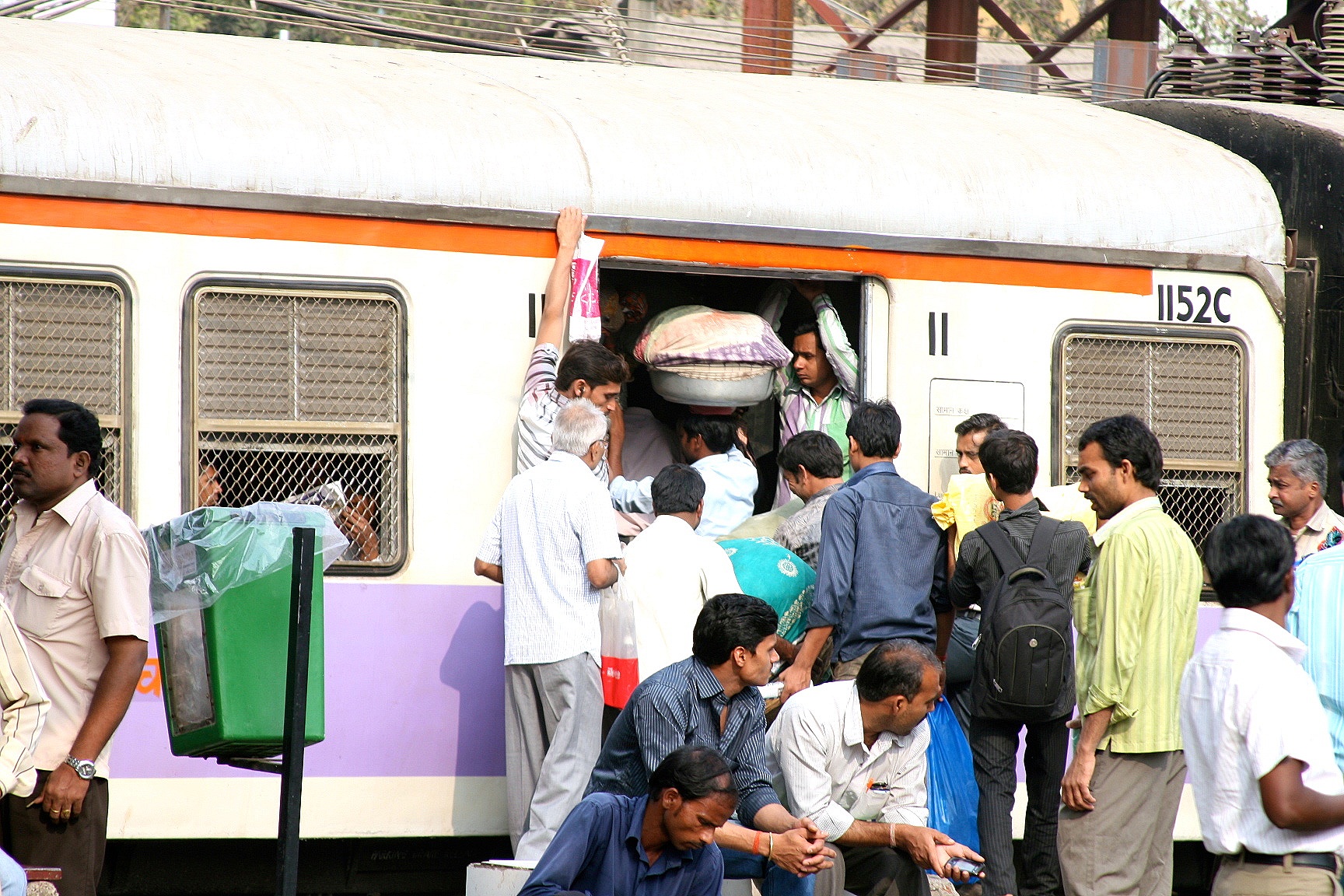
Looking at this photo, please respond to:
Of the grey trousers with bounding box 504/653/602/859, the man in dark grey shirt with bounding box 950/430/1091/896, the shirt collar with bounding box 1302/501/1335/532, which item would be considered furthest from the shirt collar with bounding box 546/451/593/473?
the shirt collar with bounding box 1302/501/1335/532

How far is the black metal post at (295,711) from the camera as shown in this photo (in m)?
4.27

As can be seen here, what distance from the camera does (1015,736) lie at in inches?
220

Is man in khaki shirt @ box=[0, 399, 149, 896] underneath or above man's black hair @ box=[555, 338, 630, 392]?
underneath

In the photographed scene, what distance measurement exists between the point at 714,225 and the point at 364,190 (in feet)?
4.09

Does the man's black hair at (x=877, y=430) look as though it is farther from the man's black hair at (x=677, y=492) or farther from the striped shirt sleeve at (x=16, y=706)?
the striped shirt sleeve at (x=16, y=706)

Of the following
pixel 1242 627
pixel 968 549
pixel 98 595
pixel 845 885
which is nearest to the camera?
pixel 1242 627

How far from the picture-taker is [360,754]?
18.2ft

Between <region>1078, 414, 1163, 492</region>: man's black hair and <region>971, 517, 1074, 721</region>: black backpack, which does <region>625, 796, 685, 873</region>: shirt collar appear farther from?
<region>1078, 414, 1163, 492</region>: man's black hair

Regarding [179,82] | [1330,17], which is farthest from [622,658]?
[1330,17]

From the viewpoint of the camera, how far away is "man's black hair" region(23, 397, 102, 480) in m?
4.40

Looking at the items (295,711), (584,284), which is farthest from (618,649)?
(295,711)

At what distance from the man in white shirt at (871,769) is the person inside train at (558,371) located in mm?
1288

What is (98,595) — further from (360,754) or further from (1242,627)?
(1242,627)

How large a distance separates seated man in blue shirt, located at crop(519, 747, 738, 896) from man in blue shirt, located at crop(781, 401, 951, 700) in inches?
69.4
